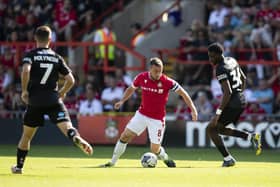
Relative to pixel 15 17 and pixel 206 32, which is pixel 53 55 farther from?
pixel 15 17

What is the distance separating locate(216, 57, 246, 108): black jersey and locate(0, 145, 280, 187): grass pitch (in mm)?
1257

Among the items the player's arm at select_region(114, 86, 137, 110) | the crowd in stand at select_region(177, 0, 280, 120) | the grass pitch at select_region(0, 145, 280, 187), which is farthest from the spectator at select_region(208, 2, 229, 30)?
the player's arm at select_region(114, 86, 137, 110)

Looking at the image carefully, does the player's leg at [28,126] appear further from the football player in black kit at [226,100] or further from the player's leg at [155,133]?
the football player in black kit at [226,100]

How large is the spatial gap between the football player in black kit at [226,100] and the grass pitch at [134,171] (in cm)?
51

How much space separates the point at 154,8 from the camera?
32.5 metres

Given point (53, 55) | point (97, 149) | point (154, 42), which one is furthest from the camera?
point (154, 42)

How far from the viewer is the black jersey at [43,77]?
15117 mm

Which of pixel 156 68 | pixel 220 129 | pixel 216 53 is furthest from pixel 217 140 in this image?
pixel 156 68

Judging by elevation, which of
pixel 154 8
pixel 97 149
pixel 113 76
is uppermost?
pixel 154 8

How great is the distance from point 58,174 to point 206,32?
1348cm

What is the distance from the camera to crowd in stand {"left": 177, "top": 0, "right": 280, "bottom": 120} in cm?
2586

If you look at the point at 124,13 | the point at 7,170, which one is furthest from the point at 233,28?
the point at 7,170

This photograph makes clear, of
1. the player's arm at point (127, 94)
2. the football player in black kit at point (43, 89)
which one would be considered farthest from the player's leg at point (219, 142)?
the football player in black kit at point (43, 89)

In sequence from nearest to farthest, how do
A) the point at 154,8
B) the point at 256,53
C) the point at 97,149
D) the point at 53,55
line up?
1. the point at 53,55
2. the point at 97,149
3. the point at 256,53
4. the point at 154,8
